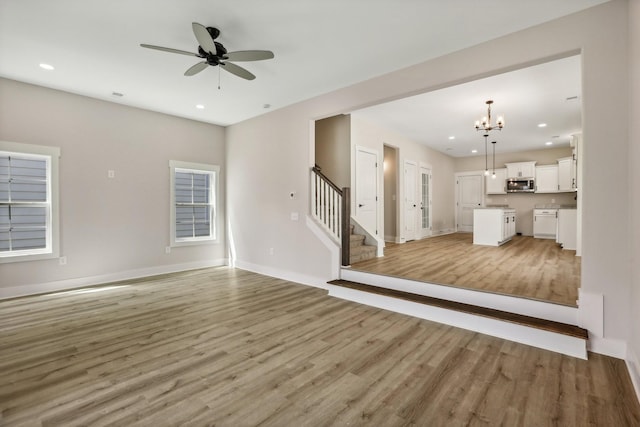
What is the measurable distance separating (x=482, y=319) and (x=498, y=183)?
8894 millimetres

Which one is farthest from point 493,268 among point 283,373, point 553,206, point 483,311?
point 553,206

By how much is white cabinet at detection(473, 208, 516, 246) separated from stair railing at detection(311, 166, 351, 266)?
478cm

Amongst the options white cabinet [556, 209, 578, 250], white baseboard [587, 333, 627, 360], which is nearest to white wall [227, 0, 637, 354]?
white baseboard [587, 333, 627, 360]

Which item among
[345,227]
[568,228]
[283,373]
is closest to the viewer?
[283,373]

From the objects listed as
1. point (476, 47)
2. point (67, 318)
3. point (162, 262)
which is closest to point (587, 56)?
point (476, 47)

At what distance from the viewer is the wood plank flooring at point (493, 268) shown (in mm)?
3488

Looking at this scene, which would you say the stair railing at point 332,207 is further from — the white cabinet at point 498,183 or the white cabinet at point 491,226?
the white cabinet at point 498,183

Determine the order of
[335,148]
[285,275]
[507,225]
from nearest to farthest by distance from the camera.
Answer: [285,275] → [335,148] → [507,225]

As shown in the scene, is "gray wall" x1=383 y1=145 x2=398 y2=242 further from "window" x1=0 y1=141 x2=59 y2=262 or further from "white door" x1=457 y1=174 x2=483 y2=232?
"window" x1=0 y1=141 x2=59 y2=262

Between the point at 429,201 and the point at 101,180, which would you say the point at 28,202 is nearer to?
the point at 101,180

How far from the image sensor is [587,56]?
8.64 ft

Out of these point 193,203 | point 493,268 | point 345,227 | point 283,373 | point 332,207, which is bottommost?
point 283,373

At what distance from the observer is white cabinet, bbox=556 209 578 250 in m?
6.66

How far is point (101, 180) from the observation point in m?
4.97
